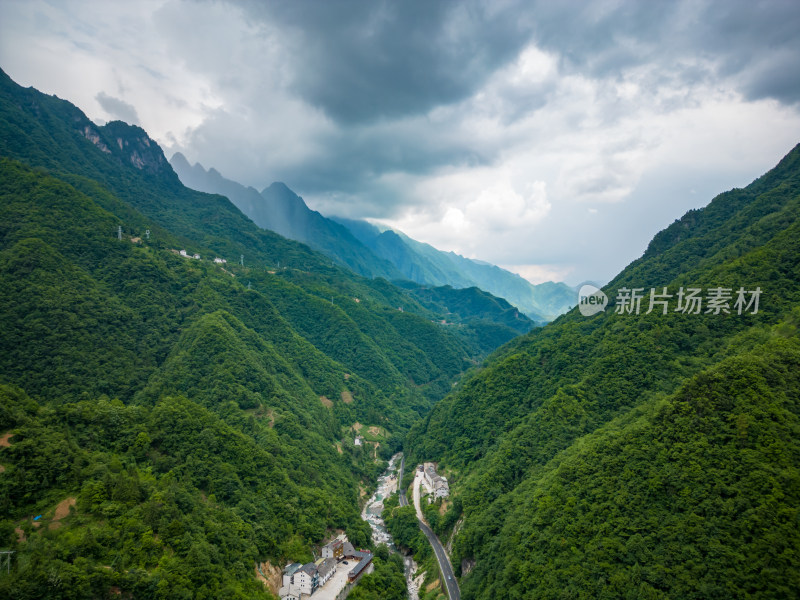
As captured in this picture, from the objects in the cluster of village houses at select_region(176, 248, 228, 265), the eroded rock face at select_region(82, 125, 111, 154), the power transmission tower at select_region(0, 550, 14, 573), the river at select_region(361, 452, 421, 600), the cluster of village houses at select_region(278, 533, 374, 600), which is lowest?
the river at select_region(361, 452, 421, 600)

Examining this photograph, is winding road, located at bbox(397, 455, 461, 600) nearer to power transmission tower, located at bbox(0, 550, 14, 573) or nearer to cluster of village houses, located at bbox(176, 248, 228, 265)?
power transmission tower, located at bbox(0, 550, 14, 573)

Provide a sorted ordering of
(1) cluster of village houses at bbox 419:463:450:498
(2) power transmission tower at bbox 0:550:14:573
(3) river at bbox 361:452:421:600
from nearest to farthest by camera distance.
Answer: (2) power transmission tower at bbox 0:550:14:573, (3) river at bbox 361:452:421:600, (1) cluster of village houses at bbox 419:463:450:498

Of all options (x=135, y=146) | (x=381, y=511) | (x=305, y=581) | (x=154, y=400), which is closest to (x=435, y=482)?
(x=381, y=511)

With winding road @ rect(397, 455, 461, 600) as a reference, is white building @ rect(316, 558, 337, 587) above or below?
above

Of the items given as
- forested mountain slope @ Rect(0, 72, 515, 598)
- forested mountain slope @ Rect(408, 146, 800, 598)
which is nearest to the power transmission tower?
forested mountain slope @ Rect(0, 72, 515, 598)

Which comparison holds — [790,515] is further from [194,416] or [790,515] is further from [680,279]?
[194,416]
